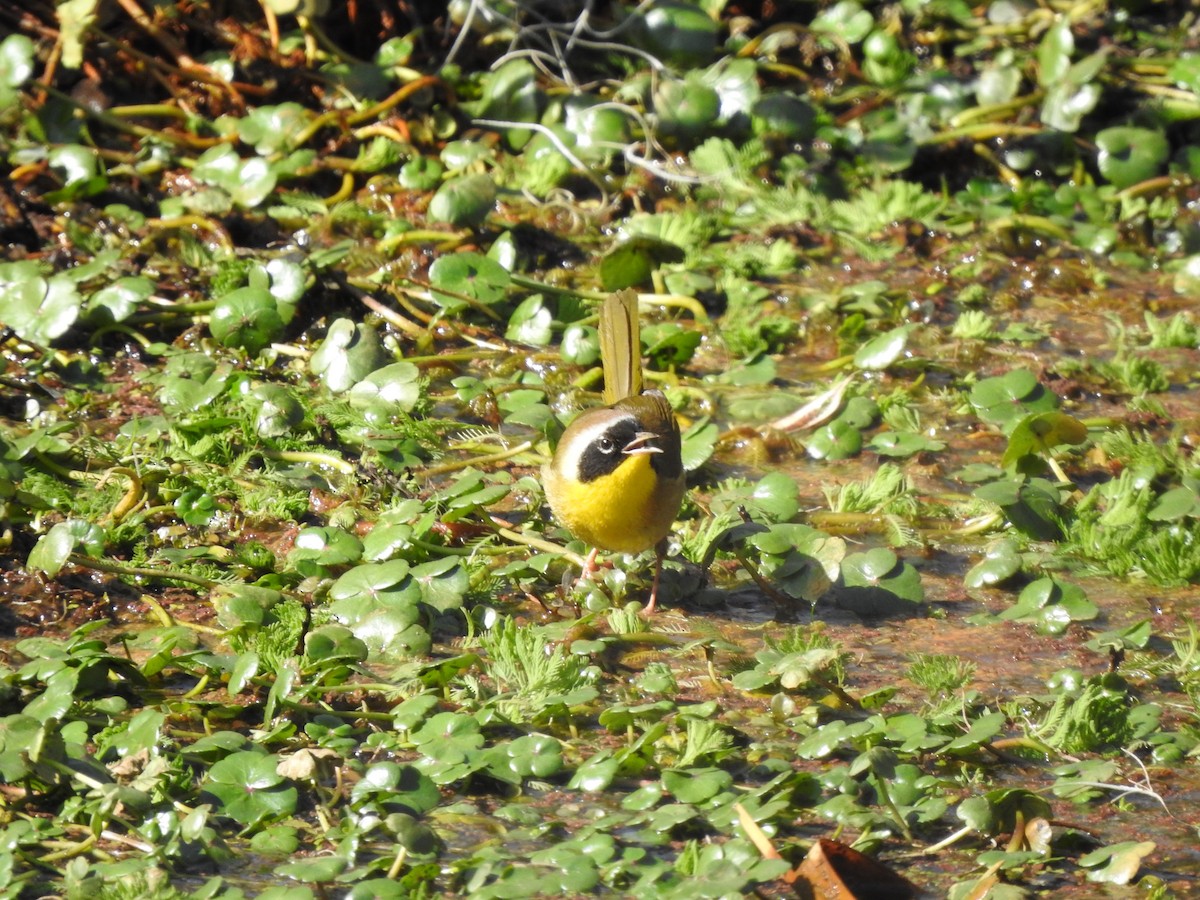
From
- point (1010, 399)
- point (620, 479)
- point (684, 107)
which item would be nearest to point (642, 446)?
point (620, 479)

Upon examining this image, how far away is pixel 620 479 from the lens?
4.39m

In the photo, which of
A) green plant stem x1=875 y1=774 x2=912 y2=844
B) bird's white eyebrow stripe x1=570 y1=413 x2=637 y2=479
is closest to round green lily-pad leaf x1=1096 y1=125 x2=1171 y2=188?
bird's white eyebrow stripe x1=570 y1=413 x2=637 y2=479

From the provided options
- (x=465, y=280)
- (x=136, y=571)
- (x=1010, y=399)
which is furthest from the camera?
(x=465, y=280)

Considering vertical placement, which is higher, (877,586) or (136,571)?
(136,571)

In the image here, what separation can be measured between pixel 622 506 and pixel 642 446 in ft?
0.75

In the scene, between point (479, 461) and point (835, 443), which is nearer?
point (479, 461)

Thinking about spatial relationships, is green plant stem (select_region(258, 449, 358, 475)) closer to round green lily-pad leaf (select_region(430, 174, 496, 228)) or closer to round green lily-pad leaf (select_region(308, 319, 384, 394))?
round green lily-pad leaf (select_region(308, 319, 384, 394))

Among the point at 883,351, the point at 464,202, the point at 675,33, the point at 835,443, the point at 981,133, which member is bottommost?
the point at 835,443

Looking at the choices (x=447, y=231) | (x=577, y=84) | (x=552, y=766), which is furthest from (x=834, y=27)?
(x=552, y=766)

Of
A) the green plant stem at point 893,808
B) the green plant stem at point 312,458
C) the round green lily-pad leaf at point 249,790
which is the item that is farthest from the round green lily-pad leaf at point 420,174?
the green plant stem at point 893,808

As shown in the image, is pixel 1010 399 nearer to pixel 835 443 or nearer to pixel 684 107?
pixel 835 443

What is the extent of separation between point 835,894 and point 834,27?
602cm

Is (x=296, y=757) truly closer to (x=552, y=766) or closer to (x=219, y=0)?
(x=552, y=766)

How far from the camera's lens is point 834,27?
26.4 feet
